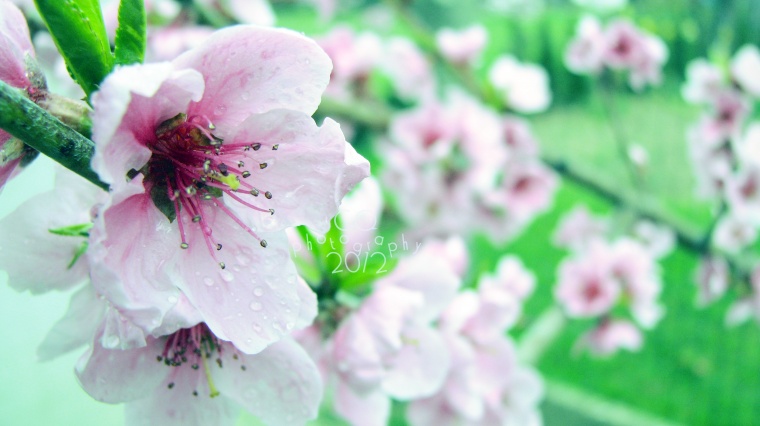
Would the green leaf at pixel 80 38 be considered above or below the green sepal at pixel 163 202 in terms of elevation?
above

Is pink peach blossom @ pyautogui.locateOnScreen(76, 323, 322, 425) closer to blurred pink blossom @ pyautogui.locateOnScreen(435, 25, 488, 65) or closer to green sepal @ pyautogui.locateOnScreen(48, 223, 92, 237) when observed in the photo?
green sepal @ pyautogui.locateOnScreen(48, 223, 92, 237)

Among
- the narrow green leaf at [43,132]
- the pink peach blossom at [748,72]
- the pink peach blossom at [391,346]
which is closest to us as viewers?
the narrow green leaf at [43,132]

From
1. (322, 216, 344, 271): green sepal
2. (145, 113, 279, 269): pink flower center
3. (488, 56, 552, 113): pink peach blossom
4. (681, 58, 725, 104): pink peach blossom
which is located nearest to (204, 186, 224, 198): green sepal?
(145, 113, 279, 269): pink flower center

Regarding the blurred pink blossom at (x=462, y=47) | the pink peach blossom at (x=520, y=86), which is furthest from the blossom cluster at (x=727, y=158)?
the blurred pink blossom at (x=462, y=47)

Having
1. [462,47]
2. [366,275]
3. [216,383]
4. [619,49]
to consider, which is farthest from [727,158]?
[216,383]

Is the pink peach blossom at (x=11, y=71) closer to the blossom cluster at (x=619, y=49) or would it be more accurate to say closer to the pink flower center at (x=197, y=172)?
the pink flower center at (x=197, y=172)

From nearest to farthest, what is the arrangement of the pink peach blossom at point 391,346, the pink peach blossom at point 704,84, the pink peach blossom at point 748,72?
the pink peach blossom at point 391,346 → the pink peach blossom at point 748,72 → the pink peach blossom at point 704,84
